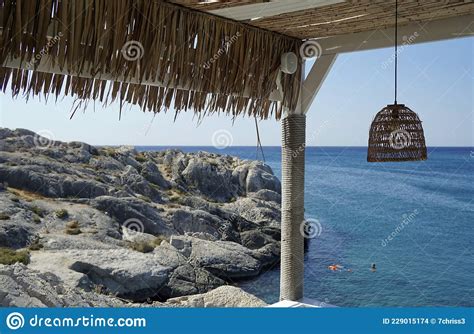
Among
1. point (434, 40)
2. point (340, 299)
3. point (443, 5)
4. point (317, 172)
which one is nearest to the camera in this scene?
point (443, 5)

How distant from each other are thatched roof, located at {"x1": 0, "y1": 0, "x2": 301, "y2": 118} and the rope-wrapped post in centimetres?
47

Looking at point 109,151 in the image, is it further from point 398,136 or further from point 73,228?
point 398,136

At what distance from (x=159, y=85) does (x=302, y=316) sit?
156 centimetres

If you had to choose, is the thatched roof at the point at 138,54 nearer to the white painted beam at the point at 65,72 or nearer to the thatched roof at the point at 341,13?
the white painted beam at the point at 65,72

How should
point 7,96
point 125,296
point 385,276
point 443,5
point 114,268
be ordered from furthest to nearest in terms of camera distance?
1. point 385,276
2. point 114,268
3. point 125,296
4. point 443,5
5. point 7,96

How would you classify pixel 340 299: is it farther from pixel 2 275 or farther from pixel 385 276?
pixel 2 275

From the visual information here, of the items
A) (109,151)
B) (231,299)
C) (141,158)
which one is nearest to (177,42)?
(231,299)

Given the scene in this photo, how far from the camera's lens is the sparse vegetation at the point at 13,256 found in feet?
32.8

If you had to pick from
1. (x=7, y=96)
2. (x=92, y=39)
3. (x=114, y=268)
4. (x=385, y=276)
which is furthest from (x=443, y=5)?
(x=385, y=276)

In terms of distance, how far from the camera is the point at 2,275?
2.84 meters

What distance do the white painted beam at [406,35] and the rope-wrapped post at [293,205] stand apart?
1.90 ft

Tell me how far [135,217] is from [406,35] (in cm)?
1259

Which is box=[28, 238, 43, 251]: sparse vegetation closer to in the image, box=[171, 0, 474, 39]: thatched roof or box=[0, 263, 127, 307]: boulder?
box=[0, 263, 127, 307]: boulder

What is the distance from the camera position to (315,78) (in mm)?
3396
